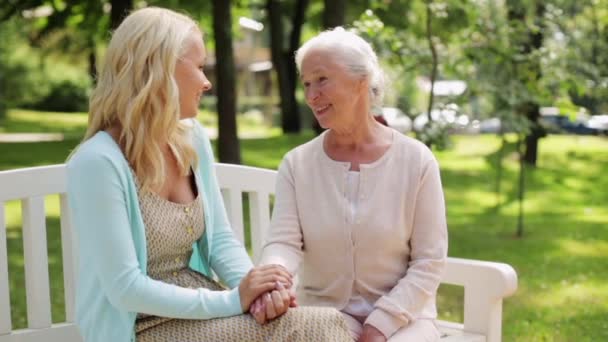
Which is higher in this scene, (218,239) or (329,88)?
(329,88)

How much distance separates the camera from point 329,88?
3262 millimetres

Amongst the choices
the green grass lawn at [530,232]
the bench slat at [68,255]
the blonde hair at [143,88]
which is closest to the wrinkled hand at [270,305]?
the blonde hair at [143,88]

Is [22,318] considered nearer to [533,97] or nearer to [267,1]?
[533,97]

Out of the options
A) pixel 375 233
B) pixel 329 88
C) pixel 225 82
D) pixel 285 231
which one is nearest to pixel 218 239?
pixel 285 231

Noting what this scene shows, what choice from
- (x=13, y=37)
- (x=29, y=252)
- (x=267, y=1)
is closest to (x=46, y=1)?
(x=267, y=1)

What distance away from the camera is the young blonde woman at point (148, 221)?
9.35 ft

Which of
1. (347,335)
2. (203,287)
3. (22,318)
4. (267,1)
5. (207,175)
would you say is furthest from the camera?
(267,1)

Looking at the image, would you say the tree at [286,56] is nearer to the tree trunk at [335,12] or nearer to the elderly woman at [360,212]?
the tree trunk at [335,12]

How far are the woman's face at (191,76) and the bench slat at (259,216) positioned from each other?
1.10m

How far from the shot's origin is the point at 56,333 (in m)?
3.63

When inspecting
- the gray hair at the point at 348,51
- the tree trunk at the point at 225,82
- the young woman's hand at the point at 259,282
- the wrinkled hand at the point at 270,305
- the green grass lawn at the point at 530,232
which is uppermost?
the gray hair at the point at 348,51

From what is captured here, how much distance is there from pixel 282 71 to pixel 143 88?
18.3 meters

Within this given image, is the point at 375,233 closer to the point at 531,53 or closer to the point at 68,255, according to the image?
the point at 68,255

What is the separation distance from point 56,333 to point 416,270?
1.41 metres
